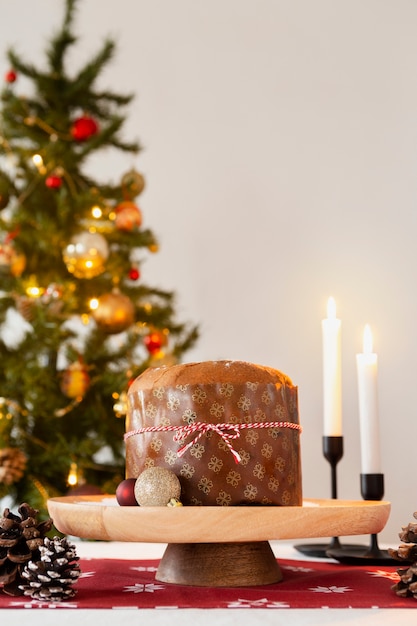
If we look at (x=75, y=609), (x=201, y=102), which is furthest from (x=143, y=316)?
(x=75, y=609)

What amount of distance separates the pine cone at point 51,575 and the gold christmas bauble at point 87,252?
1121 mm

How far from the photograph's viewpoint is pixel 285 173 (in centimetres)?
222

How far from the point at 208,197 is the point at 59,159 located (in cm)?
55

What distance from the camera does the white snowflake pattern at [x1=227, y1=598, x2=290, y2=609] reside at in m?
0.64

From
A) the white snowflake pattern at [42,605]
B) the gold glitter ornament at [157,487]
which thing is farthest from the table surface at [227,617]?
the gold glitter ornament at [157,487]

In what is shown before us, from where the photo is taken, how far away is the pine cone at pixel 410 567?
0.69 metres

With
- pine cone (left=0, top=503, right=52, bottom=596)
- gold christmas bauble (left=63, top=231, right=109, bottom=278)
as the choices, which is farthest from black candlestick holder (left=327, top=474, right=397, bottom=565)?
gold christmas bauble (left=63, top=231, right=109, bottom=278)

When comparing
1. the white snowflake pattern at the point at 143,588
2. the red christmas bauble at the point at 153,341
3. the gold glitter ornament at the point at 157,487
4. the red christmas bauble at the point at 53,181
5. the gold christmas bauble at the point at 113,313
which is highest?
the red christmas bauble at the point at 53,181

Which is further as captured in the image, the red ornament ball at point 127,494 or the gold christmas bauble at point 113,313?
the gold christmas bauble at point 113,313

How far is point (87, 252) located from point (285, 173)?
747 millimetres

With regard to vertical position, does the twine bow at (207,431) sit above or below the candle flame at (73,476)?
above

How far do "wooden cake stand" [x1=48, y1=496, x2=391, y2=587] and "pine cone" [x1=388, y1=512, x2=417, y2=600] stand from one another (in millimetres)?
27

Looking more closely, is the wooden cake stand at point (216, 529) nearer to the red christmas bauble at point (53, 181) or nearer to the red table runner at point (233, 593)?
the red table runner at point (233, 593)

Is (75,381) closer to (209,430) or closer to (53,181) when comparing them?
(53,181)
